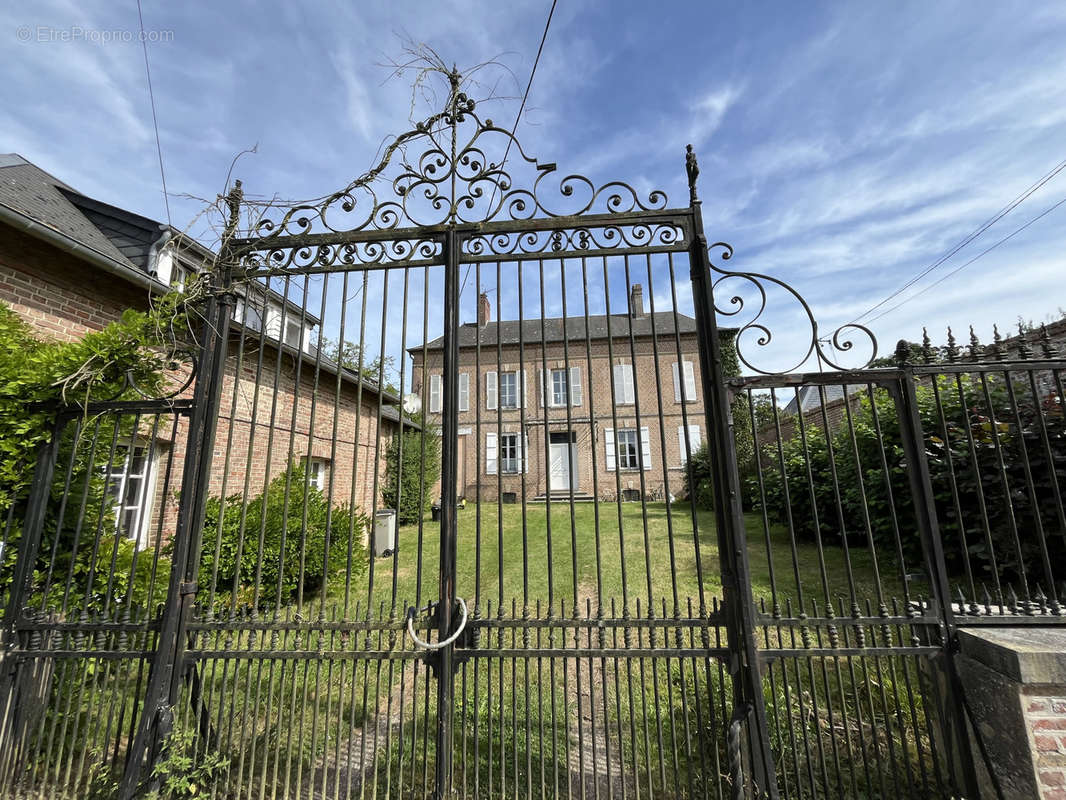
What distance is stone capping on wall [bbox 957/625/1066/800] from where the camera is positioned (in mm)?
2018

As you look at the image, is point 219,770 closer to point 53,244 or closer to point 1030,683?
point 1030,683

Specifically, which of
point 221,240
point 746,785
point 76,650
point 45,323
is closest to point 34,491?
point 76,650

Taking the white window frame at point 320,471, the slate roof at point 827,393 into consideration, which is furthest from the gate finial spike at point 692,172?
the white window frame at point 320,471

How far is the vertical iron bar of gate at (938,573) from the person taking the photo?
2295 millimetres

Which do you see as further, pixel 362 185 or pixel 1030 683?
pixel 362 185

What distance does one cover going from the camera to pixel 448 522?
2.66 metres

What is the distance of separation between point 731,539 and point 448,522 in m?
1.56

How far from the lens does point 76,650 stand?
106 inches

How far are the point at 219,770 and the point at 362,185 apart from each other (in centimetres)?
365

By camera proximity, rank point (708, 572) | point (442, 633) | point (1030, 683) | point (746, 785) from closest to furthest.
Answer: point (1030, 683)
point (746, 785)
point (442, 633)
point (708, 572)

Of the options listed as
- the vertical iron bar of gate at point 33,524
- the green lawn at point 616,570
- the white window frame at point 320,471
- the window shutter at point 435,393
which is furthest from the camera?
the window shutter at point 435,393

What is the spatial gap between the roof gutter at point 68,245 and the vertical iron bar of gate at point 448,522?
2.35m

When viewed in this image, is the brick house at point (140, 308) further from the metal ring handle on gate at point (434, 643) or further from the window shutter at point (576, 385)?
the window shutter at point (576, 385)

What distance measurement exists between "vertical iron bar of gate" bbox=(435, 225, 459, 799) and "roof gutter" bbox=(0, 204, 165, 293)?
235 cm
